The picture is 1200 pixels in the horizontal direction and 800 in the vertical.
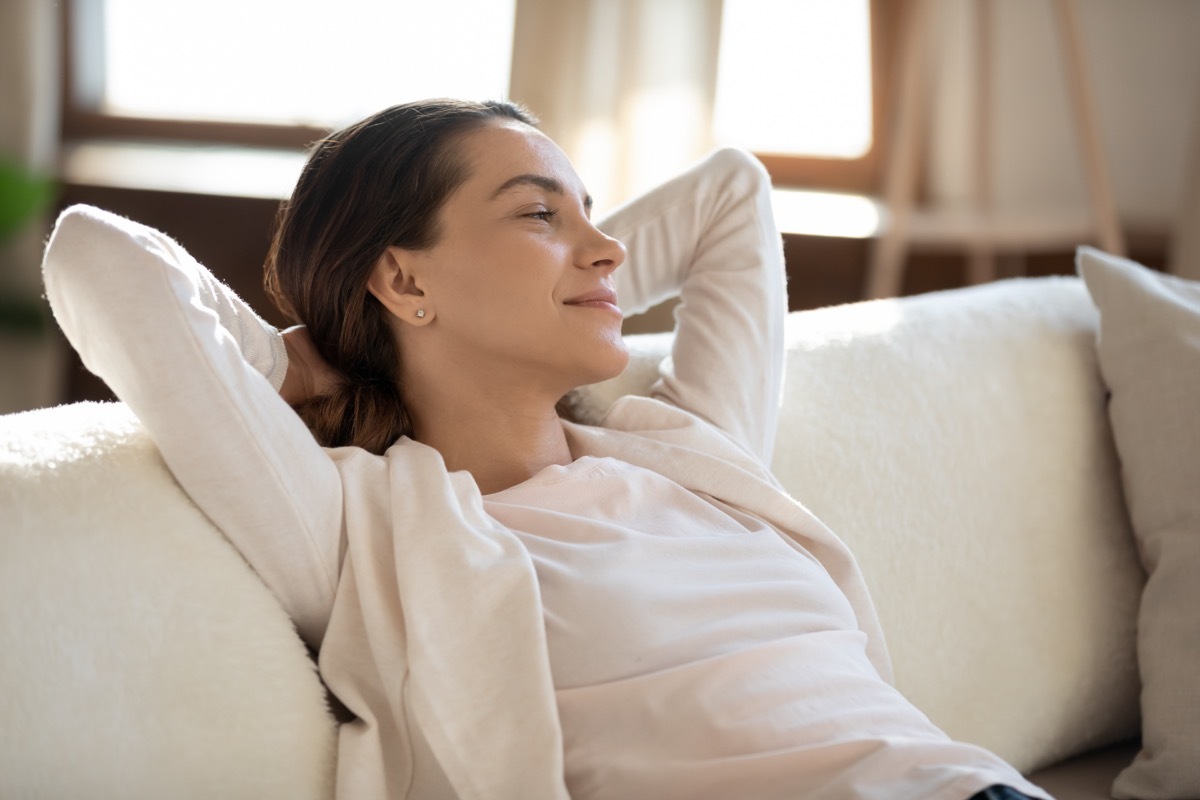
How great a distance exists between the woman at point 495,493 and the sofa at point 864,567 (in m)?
0.06

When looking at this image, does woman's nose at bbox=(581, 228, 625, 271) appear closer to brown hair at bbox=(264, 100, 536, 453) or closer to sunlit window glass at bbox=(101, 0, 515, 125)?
brown hair at bbox=(264, 100, 536, 453)

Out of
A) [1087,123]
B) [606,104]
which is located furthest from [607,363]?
[606,104]

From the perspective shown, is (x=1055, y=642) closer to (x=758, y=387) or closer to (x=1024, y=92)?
(x=758, y=387)

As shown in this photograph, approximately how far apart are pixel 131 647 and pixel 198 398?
0.21 metres

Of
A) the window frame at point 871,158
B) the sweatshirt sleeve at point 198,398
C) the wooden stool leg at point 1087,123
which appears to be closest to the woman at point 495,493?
the sweatshirt sleeve at point 198,398

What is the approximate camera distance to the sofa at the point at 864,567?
104 centimetres

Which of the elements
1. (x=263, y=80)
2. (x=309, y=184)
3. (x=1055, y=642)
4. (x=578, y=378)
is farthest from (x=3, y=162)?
(x=1055, y=642)

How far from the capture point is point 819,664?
47.8 inches

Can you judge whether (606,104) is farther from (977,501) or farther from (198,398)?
(198,398)

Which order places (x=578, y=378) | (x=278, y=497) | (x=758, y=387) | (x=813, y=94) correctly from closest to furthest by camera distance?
(x=278, y=497) < (x=578, y=378) < (x=758, y=387) < (x=813, y=94)

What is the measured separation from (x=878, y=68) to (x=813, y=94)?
199 mm

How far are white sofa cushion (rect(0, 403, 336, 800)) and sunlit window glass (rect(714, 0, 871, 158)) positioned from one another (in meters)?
2.87

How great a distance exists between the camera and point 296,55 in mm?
4020

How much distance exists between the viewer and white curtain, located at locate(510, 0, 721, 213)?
136 inches
